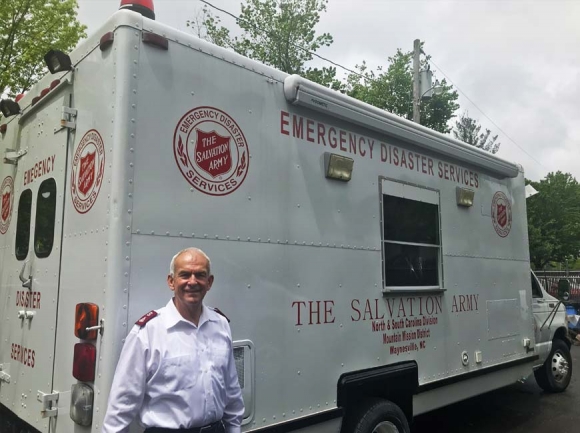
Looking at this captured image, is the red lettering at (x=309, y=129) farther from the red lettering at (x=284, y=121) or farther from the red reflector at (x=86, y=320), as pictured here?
the red reflector at (x=86, y=320)

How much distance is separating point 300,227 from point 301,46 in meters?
15.2

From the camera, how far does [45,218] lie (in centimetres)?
327

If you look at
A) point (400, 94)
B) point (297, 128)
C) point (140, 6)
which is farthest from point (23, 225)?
point (400, 94)

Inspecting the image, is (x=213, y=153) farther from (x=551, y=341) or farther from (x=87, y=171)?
(x=551, y=341)

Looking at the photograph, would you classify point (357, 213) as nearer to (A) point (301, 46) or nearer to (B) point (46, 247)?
(B) point (46, 247)

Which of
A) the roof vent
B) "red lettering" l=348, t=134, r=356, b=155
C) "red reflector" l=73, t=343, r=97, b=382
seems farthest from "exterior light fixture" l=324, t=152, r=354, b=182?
"red reflector" l=73, t=343, r=97, b=382

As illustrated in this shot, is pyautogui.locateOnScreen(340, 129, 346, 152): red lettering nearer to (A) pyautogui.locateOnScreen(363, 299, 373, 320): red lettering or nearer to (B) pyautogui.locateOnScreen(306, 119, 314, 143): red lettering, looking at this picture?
(B) pyautogui.locateOnScreen(306, 119, 314, 143): red lettering

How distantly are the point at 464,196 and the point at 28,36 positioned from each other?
9706mm

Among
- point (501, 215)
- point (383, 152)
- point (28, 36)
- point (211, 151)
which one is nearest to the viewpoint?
point (211, 151)

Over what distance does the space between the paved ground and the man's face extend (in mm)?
4259

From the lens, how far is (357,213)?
3.77 m

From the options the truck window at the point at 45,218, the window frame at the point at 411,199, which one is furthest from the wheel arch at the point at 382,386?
the truck window at the point at 45,218

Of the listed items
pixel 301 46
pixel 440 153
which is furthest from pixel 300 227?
pixel 301 46

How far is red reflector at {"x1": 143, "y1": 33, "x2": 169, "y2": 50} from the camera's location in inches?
107
